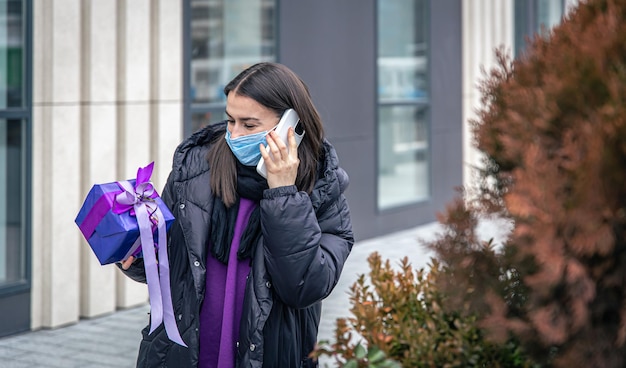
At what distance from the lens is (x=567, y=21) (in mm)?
2328

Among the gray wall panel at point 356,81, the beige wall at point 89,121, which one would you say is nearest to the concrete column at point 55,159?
the beige wall at point 89,121

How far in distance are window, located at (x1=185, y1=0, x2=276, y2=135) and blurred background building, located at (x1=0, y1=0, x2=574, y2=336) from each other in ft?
0.06

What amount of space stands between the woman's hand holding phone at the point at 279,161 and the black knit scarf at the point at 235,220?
0.11 metres

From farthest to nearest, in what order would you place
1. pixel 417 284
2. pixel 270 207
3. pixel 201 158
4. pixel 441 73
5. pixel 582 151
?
pixel 441 73 < pixel 201 158 < pixel 270 207 < pixel 417 284 < pixel 582 151

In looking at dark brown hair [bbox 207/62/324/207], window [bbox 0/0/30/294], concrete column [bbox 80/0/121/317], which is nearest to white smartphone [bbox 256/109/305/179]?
dark brown hair [bbox 207/62/324/207]

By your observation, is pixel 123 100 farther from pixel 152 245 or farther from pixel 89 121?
pixel 152 245

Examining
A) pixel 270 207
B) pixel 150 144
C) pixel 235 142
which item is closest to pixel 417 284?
pixel 270 207

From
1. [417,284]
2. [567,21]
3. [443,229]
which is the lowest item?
[417,284]

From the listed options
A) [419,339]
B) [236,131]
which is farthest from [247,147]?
[419,339]

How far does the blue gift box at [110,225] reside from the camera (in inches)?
124

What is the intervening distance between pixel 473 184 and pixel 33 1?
5.29 metres

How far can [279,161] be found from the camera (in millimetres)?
3227

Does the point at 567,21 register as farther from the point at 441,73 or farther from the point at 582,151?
the point at 441,73

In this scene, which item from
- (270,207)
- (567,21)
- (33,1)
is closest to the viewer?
(567,21)
